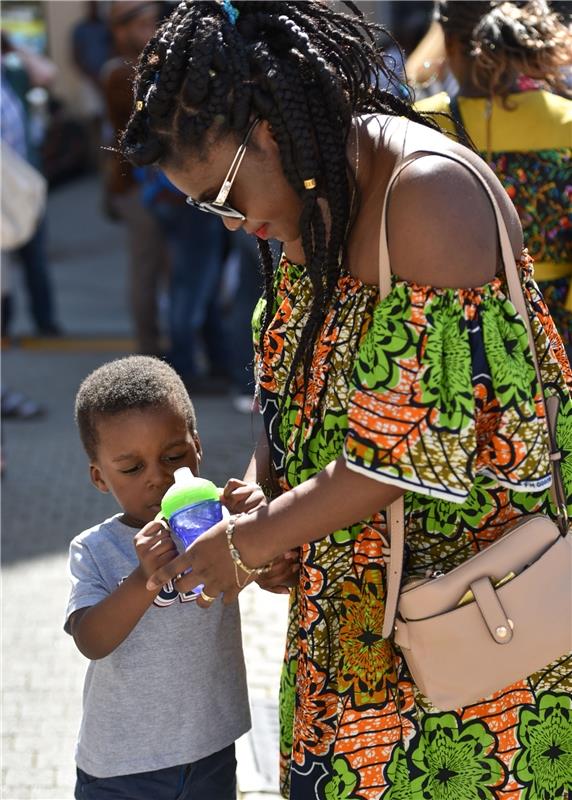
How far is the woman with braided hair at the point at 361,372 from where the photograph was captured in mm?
2020

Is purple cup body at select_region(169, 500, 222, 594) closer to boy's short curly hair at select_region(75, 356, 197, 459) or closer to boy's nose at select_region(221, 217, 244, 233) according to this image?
boy's short curly hair at select_region(75, 356, 197, 459)

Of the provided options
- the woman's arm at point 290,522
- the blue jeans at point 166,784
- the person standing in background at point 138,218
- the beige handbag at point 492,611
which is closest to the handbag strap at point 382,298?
the beige handbag at point 492,611

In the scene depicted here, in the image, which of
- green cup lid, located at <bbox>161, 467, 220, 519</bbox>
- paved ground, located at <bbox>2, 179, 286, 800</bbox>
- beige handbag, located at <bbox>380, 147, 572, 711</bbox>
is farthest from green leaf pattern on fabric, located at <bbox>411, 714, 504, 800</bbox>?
paved ground, located at <bbox>2, 179, 286, 800</bbox>

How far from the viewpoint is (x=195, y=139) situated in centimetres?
211

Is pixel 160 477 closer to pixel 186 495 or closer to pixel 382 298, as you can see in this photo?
pixel 186 495

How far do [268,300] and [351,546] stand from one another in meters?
0.58

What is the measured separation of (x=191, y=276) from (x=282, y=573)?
504 cm

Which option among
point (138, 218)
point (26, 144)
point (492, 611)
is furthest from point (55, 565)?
point (26, 144)

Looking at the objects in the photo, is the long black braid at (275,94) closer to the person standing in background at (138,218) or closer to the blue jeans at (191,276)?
the blue jeans at (191,276)

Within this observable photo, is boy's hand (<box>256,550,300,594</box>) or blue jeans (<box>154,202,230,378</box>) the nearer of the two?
boy's hand (<box>256,550,300,594</box>)

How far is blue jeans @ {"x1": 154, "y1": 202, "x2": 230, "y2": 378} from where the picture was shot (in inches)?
279

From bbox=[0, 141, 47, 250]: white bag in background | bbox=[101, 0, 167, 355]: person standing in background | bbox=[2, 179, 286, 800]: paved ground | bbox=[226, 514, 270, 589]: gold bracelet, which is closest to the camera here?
bbox=[226, 514, 270, 589]: gold bracelet

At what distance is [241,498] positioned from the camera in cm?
234

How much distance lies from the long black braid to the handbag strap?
0.15 metres
